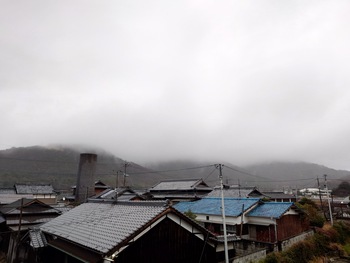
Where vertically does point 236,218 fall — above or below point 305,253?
above

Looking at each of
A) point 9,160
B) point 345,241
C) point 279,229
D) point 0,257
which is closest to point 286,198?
point 345,241

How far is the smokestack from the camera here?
211 feet

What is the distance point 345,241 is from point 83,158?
2565 inches

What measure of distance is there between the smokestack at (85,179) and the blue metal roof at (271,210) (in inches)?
1909

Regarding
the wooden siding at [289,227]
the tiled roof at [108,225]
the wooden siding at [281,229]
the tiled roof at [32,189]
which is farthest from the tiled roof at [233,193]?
the tiled roof at [32,189]

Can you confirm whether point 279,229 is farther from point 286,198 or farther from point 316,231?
point 286,198

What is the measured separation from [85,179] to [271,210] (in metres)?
54.6

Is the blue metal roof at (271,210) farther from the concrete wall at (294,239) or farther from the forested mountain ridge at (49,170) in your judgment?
the forested mountain ridge at (49,170)

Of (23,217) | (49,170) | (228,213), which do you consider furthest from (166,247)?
(49,170)

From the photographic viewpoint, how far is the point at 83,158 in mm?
70250

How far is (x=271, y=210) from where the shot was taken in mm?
27500

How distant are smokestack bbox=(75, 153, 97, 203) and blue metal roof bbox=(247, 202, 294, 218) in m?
48.5

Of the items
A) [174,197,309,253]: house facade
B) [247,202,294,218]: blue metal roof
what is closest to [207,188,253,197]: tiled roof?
[174,197,309,253]: house facade

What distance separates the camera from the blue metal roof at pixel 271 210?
1036 inches
